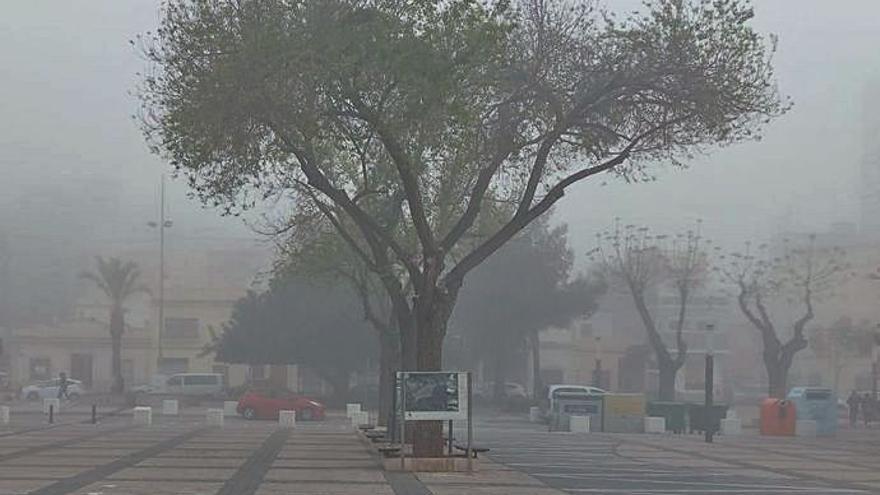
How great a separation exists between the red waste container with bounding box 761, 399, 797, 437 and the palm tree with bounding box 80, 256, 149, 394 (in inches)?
1433

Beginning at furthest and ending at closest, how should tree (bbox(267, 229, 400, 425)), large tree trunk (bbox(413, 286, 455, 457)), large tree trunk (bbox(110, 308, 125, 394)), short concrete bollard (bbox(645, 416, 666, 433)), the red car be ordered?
large tree trunk (bbox(110, 308, 125, 394)), the red car, short concrete bollard (bbox(645, 416, 666, 433)), tree (bbox(267, 229, 400, 425)), large tree trunk (bbox(413, 286, 455, 457))

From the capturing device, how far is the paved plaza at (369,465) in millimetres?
21016

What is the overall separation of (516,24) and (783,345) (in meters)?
42.9

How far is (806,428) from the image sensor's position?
48.5m

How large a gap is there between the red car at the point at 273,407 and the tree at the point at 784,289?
2270cm

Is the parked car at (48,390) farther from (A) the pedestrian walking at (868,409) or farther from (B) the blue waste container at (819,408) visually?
(A) the pedestrian walking at (868,409)

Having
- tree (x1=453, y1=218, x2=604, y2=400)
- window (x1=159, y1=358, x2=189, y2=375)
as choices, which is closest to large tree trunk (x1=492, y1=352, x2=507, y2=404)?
tree (x1=453, y1=218, x2=604, y2=400)

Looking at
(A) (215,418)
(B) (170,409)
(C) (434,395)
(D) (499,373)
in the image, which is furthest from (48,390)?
(C) (434,395)

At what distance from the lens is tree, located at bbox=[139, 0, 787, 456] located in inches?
909

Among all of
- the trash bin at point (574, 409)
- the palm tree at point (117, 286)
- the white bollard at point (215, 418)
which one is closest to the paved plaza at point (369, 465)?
the white bollard at point (215, 418)

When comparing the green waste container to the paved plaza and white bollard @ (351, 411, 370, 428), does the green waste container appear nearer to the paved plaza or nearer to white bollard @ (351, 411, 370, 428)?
the paved plaza

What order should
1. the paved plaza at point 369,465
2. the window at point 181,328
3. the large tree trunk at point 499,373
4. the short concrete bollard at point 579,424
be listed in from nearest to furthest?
the paved plaza at point 369,465
the short concrete bollard at point 579,424
the large tree trunk at point 499,373
the window at point 181,328

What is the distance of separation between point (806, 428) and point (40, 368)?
144 feet

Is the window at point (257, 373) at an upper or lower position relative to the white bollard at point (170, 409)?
upper
